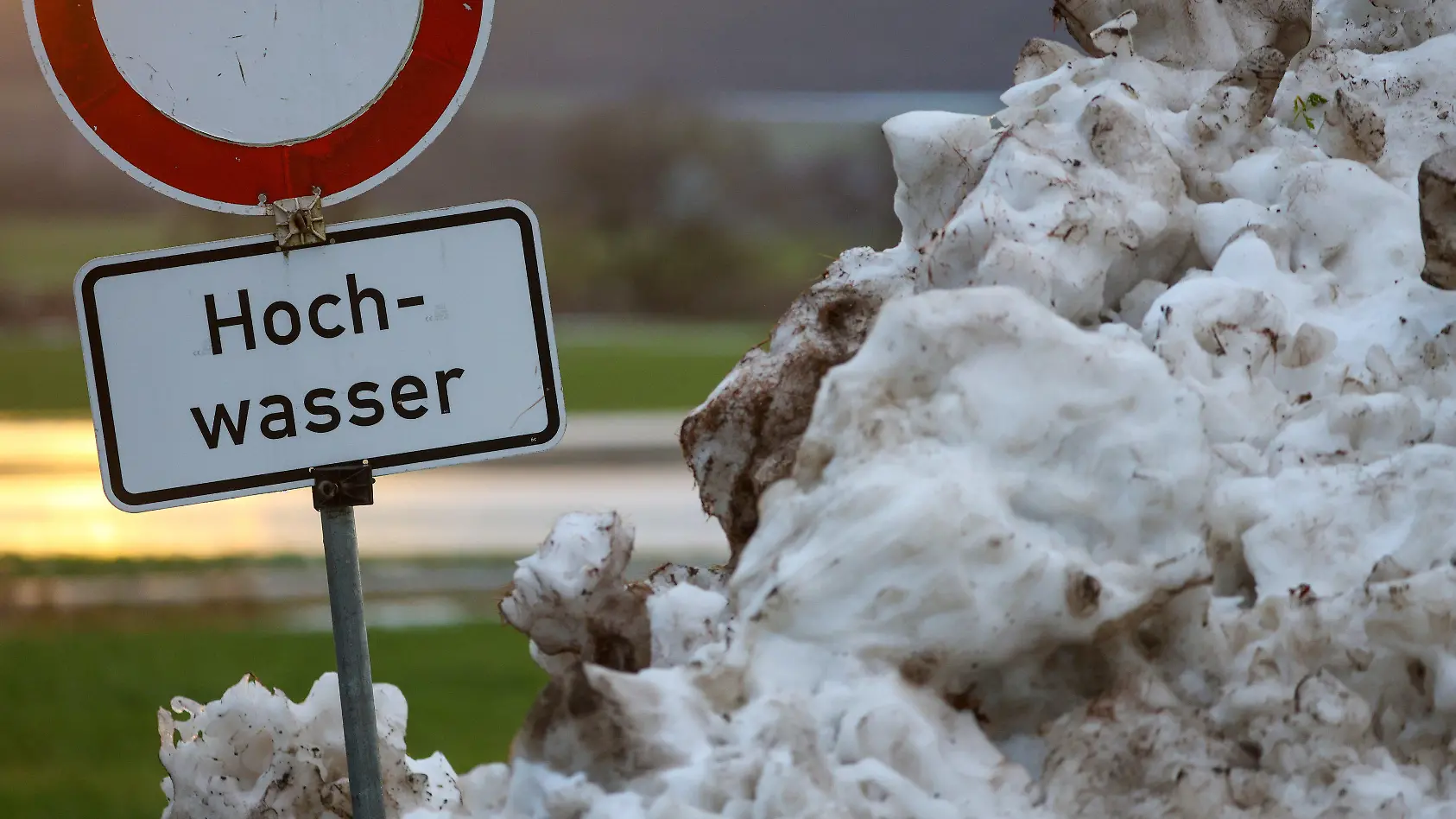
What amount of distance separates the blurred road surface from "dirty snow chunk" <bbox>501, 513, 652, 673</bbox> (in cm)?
512

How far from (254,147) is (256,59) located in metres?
0.08

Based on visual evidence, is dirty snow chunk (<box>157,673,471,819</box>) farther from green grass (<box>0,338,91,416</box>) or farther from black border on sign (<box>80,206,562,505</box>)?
green grass (<box>0,338,91,416</box>)

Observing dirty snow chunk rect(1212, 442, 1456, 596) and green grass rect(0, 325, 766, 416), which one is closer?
dirty snow chunk rect(1212, 442, 1456, 596)

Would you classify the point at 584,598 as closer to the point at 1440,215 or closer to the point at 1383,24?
the point at 1440,215

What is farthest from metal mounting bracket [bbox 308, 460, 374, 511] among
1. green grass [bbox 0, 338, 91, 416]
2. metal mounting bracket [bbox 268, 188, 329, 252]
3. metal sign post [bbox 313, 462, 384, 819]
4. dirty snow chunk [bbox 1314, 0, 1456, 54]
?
green grass [bbox 0, 338, 91, 416]

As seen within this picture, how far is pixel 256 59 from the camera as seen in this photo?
1336 millimetres

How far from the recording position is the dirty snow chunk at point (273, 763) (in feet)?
5.30

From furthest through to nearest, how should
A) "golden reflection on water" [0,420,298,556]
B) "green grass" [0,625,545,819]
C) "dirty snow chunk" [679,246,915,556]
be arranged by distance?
"golden reflection on water" [0,420,298,556]
"green grass" [0,625,545,819]
"dirty snow chunk" [679,246,915,556]

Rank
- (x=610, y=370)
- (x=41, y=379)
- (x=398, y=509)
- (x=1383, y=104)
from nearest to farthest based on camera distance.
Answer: (x=1383, y=104) → (x=398, y=509) → (x=41, y=379) → (x=610, y=370)

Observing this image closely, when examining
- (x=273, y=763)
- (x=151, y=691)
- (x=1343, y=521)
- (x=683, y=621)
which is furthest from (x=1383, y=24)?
(x=151, y=691)

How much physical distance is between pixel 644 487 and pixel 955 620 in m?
7.34

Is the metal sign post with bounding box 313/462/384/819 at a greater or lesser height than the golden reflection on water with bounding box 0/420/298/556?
greater

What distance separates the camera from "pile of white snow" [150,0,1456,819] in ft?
4.27

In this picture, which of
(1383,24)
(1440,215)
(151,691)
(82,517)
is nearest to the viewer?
(1440,215)
